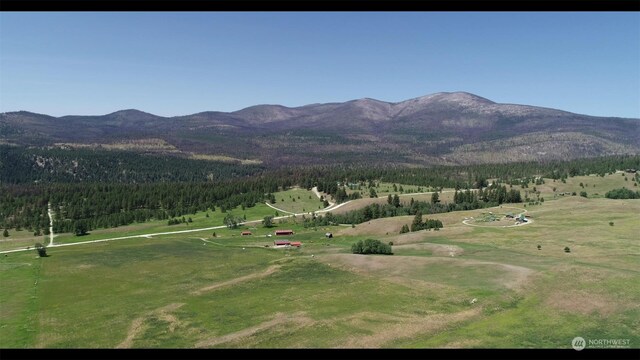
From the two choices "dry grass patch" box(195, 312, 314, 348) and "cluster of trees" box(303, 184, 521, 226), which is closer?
"dry grass patch" box(195, 312, 314, 348)

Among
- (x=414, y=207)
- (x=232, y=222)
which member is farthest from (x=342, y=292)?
(x=414, y=207)

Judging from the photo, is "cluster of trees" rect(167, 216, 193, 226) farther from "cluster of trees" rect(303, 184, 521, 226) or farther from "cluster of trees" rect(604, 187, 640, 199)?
"cluster of trees" rect(604, 187, 640, 199)

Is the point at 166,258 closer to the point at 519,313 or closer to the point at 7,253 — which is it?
the point at 7,253

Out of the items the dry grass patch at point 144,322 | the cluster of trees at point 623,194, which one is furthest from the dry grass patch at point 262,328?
the cluster of trees at point 623,194

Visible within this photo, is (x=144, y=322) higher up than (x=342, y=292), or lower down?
lower down

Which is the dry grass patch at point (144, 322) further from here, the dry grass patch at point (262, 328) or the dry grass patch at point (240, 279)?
the dry grass patch at point (240, 279)

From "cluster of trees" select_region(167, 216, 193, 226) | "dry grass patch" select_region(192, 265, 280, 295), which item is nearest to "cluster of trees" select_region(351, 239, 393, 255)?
"dry grass patch" select_region(192, 265, 280, 295)

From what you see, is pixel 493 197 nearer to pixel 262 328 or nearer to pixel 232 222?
pixel 232 222
